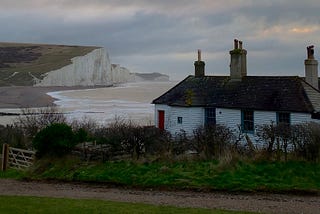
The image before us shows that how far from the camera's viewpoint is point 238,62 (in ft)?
92.0

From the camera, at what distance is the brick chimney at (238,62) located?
1090 inches

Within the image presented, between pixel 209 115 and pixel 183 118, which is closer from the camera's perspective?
pixel 209 115

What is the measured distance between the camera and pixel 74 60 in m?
150

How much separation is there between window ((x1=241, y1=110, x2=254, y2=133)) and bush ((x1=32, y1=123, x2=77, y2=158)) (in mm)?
10177

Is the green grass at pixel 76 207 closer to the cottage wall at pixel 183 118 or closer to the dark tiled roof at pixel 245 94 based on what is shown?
the dark tiled roof at pixel 245 94

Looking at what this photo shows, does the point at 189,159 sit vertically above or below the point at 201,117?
below

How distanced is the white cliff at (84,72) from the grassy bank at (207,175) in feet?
392

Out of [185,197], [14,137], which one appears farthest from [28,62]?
[185,197]

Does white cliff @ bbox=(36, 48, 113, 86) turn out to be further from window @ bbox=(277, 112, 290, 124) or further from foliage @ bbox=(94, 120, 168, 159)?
foliage @ bbox=(94, 120, 168, 159)

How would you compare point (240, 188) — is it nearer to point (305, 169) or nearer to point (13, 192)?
point (305, 169)

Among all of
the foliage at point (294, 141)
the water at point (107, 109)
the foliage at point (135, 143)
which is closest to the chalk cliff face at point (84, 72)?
the water at point (107, 109)

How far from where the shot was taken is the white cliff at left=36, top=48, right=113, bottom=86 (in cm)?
14088

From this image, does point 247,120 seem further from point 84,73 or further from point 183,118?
point 84,73

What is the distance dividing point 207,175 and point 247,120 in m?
11.5
